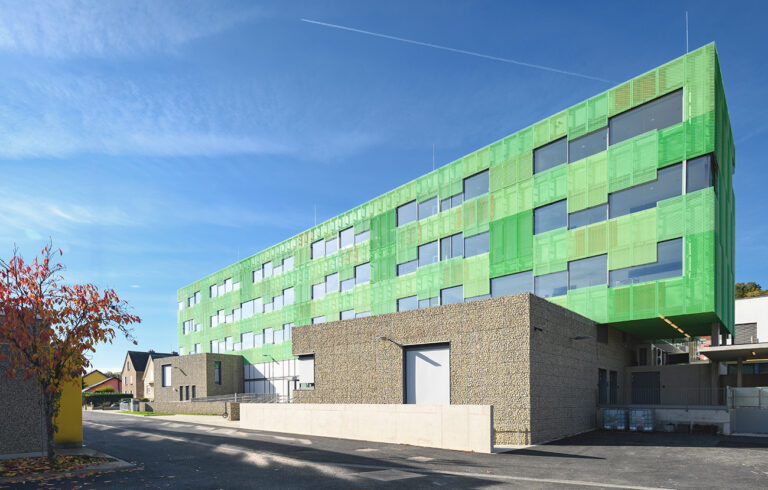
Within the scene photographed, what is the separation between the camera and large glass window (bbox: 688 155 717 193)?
2688cm

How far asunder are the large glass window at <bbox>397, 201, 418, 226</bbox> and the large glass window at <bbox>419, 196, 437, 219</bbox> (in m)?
0.59

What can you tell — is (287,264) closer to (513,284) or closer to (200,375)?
(200,375)

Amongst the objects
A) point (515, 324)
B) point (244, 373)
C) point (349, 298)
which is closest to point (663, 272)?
point (515, 324)

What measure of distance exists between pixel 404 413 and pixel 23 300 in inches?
573

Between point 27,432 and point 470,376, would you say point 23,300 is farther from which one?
point 470,376

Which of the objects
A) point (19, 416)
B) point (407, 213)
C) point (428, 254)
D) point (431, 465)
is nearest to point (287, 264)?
point (407, 213)

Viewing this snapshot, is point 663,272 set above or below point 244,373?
above

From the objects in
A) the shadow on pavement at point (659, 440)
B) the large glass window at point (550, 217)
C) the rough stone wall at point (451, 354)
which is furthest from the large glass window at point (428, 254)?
the shadow on pavement at point (659, 440)

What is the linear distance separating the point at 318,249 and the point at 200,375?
1845cm

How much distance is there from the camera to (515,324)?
2269cm

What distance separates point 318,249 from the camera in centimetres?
5512

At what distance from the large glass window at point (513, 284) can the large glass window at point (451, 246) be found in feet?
13.0

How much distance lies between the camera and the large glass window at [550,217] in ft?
108

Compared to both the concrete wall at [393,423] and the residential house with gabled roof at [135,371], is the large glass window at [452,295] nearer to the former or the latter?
the concrete wall at [393,423]
